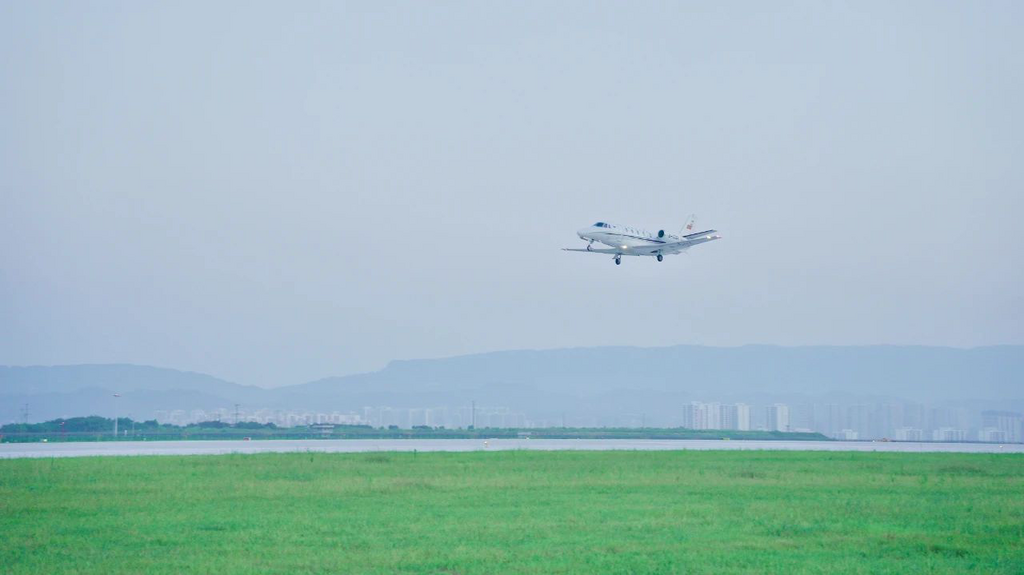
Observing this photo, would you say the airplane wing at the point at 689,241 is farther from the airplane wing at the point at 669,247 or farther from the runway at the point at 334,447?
the runway at the point at 334,447

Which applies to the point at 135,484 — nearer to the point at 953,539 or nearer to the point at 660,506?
the point at 660,506

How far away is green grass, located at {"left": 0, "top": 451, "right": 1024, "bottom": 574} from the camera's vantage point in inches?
924

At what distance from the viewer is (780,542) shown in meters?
26.2

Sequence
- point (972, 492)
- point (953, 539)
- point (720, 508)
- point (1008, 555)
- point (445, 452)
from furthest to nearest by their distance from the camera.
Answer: point (445, 452)
point (972, 492)
point (720, 508)
point (953, 539)
point (1008, 555)

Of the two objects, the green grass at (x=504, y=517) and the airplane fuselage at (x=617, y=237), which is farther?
the airplane fuselage at (x=617, y=237)

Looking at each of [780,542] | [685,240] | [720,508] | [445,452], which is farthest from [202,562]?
[685,240]

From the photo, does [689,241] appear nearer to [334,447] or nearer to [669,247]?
[669,247]

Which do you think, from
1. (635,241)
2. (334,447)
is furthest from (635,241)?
(334,447)

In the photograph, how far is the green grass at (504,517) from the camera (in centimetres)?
2347

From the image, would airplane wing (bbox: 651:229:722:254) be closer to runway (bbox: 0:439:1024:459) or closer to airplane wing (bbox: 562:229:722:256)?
airplane wing (bbox: 562:229:722:256)

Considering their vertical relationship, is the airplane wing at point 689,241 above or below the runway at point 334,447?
above

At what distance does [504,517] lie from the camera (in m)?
30.4

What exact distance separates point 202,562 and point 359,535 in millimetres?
4857

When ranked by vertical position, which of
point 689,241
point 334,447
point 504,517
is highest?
point 689,241
